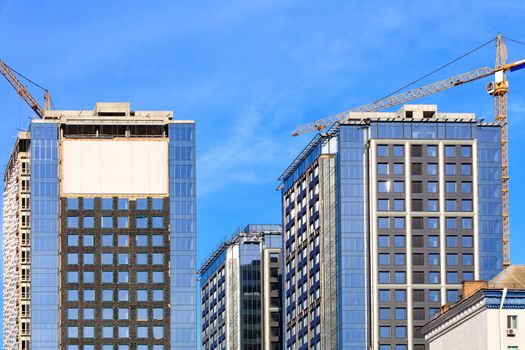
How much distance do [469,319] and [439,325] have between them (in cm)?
1342

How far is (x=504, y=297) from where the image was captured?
178750 millimetres

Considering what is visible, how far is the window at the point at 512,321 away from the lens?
17938cm

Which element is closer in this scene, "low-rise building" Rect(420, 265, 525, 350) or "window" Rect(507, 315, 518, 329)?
"low-rise building" Rect(420, 265, 525, 350)

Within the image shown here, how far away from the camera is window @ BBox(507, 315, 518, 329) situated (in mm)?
179375

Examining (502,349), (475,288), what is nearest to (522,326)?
(502,349)

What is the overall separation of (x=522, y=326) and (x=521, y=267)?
12.7 metres

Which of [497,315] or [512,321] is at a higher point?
[497,315]

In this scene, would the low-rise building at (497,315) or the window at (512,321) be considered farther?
the window at (512,321)

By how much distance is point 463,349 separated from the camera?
188 m

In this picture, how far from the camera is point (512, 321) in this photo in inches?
7077

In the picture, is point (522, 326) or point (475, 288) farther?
point (475, 288)

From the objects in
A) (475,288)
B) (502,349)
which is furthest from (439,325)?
(502,349)

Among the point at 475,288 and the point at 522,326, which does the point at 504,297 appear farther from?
the point at 475,288

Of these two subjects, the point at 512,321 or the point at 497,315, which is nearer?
the point at 497,315
